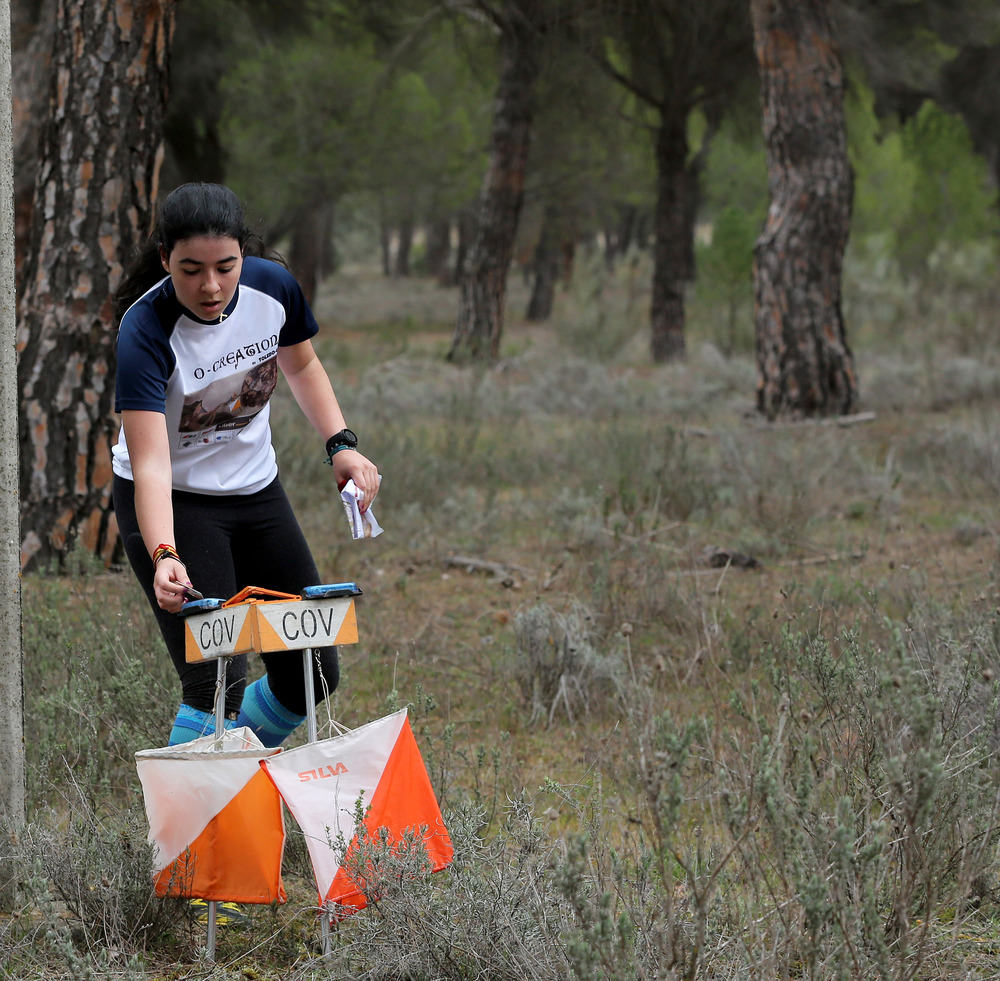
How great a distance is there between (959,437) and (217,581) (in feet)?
18.7

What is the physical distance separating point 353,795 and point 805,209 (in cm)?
691

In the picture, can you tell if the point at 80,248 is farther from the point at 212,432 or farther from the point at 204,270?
the point at 204,270

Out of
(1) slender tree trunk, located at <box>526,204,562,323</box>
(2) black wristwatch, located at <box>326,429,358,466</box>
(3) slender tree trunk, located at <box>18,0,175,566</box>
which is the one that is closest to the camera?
(2) black wristwatch, located at <box>326,429,358,466</box>

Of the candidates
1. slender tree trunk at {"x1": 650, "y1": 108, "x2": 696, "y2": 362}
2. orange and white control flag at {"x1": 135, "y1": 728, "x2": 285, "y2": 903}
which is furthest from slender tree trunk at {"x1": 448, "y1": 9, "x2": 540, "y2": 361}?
orange and white control flag at {"x1": 135, "y1": 728, "x2": 285, "y2": 903}

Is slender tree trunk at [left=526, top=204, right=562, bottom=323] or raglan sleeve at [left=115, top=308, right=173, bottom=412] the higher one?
slender tree trunk at [left=526, top=204, right=562, bottom=323]

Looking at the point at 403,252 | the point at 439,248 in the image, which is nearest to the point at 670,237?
the point at 439,248

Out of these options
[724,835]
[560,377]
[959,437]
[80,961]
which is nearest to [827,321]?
[959,437]

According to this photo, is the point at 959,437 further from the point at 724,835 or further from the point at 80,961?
the point at 80,961

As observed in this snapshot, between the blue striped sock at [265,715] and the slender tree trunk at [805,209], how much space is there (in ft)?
19.7

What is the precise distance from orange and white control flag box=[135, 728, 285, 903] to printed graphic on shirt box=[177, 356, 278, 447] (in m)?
0.71

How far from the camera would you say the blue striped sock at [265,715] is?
8.34ft

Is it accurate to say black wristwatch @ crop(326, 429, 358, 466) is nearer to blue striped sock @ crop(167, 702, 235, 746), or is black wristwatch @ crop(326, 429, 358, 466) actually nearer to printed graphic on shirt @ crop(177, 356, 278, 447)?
printed graphic on shirt @ crop(177, 356, 278, 447)

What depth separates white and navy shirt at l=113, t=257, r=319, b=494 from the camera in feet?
7.11

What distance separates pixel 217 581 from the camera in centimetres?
236
